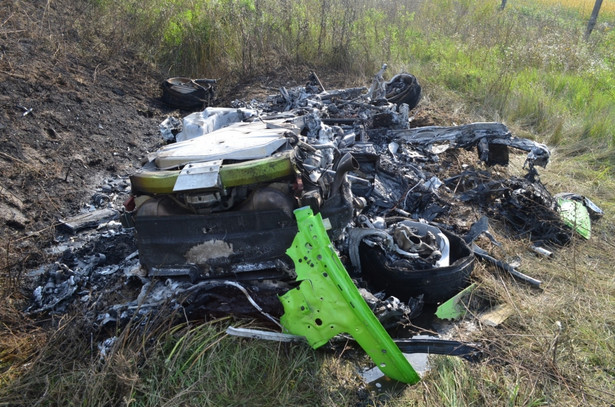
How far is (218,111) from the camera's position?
4.38m

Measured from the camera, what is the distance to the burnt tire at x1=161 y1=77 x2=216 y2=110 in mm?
→ 6805

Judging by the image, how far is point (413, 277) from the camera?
10.3 feet

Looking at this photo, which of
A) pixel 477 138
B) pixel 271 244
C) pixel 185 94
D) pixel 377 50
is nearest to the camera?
pixel 271 244

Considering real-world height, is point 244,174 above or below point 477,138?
above

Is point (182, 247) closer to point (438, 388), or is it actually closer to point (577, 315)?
point (438, 388)

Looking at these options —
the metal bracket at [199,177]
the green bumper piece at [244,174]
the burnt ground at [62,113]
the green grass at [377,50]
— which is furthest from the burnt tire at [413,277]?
the green grass at [377,50]

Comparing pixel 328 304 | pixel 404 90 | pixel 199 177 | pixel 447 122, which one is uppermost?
pixel 199 177

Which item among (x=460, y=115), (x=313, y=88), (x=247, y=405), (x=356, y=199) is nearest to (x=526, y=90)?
(x=460, y=115)

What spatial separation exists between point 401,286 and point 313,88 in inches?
165

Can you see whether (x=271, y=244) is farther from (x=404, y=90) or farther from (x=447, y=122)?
(x=447, y=122)

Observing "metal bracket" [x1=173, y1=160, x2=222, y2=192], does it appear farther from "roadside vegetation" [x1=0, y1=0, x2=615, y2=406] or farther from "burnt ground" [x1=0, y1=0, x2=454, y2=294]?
"burnt ground" [x1=0, y1=0, x2=454, y2=294]

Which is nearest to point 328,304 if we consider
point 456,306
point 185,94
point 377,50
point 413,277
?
point 413,277

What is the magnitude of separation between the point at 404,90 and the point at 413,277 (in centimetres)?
391

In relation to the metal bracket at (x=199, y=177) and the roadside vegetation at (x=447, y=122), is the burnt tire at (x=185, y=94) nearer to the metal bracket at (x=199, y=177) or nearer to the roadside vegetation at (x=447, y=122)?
the roadside vegetation at (x=447, y=122)
